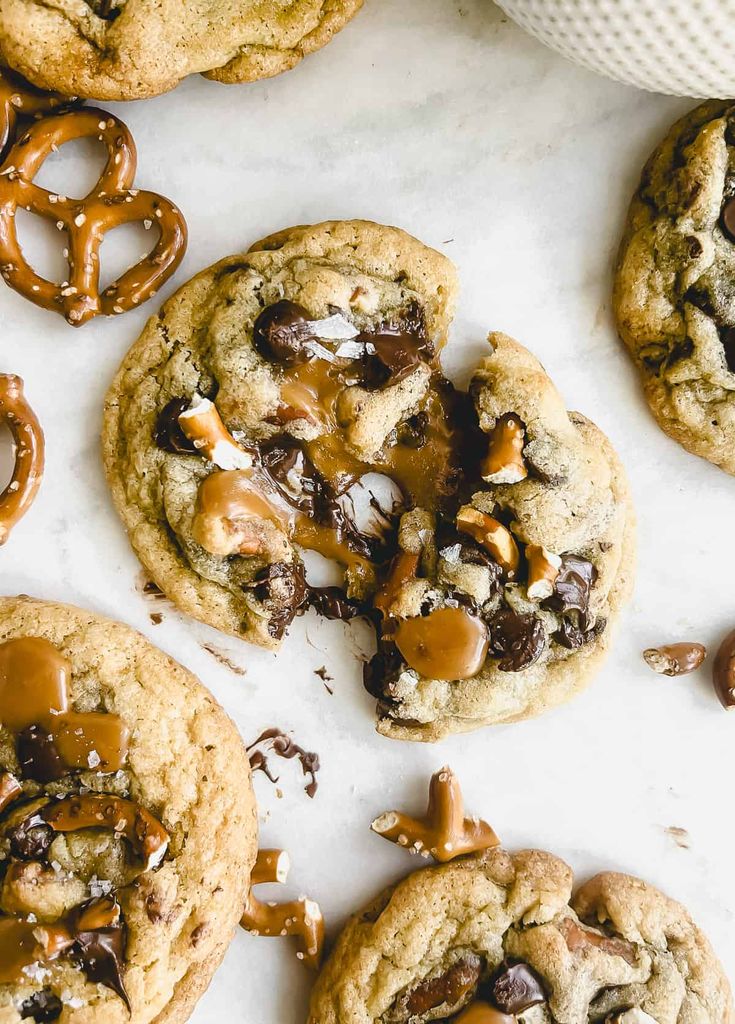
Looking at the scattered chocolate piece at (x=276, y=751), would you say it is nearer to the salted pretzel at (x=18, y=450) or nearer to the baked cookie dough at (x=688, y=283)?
A: the salted pretzel at (x=18, y=450)

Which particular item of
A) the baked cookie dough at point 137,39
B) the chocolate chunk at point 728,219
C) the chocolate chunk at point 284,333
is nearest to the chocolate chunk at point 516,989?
the chocolate chunk at point 284,333

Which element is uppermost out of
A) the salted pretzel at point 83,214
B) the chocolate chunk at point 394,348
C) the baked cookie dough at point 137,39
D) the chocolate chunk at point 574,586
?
the baked cookie dough at point 137,39

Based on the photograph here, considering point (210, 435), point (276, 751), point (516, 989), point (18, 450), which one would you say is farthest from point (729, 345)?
point (18, 450)

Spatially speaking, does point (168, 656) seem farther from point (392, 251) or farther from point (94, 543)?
point (392, 251)

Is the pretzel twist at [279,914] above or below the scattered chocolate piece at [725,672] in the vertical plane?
below

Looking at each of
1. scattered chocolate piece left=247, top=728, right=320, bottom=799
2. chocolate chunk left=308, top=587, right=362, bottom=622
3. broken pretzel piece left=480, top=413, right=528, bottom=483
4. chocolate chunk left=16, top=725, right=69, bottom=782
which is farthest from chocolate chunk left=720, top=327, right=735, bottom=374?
chocolate chunk left=16, top=725, right=69, bottom=782

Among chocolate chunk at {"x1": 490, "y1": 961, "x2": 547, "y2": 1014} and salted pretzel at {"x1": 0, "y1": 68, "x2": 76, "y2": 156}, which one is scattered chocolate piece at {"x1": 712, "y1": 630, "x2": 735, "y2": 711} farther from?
salted pretzel at {"x1": 0, "y1": 68, "x2": 76, "y2": 156}

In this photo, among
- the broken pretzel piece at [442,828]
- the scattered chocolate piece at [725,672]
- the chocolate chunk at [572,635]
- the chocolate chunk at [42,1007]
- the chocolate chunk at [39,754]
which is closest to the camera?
the chocolate chunk at [42,1007]
